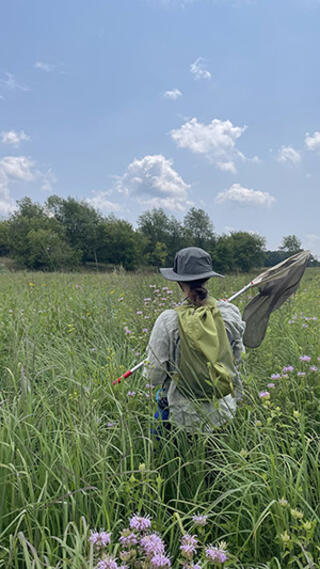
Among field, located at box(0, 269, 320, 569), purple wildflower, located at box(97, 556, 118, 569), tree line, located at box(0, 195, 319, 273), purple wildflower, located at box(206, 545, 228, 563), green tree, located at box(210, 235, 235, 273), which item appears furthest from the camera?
green tree, located at box(210, 235, 235, 273)

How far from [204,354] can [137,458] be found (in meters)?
0.79

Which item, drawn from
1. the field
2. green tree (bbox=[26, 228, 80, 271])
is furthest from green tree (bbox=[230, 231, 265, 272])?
the field

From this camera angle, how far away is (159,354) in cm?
226

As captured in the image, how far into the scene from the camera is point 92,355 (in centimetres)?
397

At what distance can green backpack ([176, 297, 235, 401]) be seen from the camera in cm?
202

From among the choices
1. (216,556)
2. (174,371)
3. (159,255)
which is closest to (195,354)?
(174,371)

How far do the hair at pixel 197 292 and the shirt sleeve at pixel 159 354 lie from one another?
0.24 meters

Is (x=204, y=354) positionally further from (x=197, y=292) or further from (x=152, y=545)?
(x=152, y=545)

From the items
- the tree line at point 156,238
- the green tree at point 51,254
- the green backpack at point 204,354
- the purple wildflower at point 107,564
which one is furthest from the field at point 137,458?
the tree line at point 156,238

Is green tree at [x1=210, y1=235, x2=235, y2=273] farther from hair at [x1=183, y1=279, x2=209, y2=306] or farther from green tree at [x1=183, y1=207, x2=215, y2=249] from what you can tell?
hair at [x1=183, y1=279, x2=209, y2=306]

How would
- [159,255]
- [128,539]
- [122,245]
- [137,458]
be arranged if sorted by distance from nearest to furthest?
[128,539]
[137,458]
[122,245]
[159,255]

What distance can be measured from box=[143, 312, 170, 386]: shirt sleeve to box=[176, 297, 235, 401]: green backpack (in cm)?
13

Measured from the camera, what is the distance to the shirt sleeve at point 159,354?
224 cm

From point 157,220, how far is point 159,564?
73164 mm
